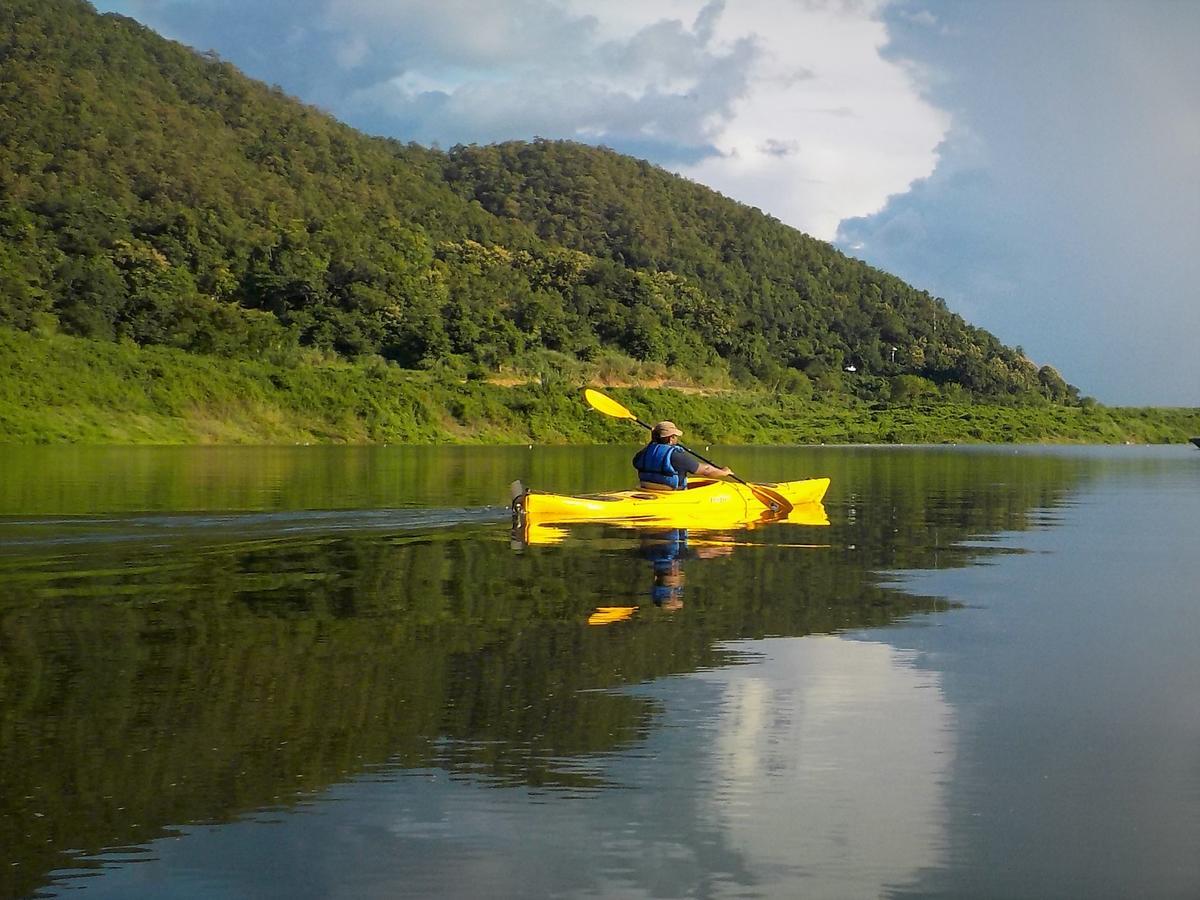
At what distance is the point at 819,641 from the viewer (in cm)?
1094

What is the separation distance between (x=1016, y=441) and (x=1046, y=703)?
107359mm

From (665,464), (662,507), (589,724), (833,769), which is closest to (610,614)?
(589,724)

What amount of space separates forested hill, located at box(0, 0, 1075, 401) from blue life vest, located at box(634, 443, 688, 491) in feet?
208

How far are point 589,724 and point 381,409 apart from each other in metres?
73.0

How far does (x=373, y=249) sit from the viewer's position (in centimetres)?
11362

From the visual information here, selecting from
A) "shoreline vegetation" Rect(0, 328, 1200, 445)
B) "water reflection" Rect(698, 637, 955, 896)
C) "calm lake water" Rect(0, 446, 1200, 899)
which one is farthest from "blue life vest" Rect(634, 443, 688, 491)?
"shoreline vegetation" Rect(0, 328, 1200, 445)

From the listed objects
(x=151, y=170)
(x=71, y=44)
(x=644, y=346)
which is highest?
(x=71, y=44)

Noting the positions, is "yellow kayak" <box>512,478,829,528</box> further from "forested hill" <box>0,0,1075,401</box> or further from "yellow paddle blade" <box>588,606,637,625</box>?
"forested hill" <box>0,0,1075,401</box>

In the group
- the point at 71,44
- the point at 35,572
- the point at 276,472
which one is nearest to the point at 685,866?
the point at 35,572

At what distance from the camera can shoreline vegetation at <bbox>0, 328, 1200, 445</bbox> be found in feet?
217

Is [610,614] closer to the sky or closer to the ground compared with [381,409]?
closer to the ground

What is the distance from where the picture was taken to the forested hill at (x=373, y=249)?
305ft

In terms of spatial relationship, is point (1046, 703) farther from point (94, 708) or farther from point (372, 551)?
point (372, 551)

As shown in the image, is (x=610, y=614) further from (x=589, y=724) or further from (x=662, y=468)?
(x=662, y=468)
